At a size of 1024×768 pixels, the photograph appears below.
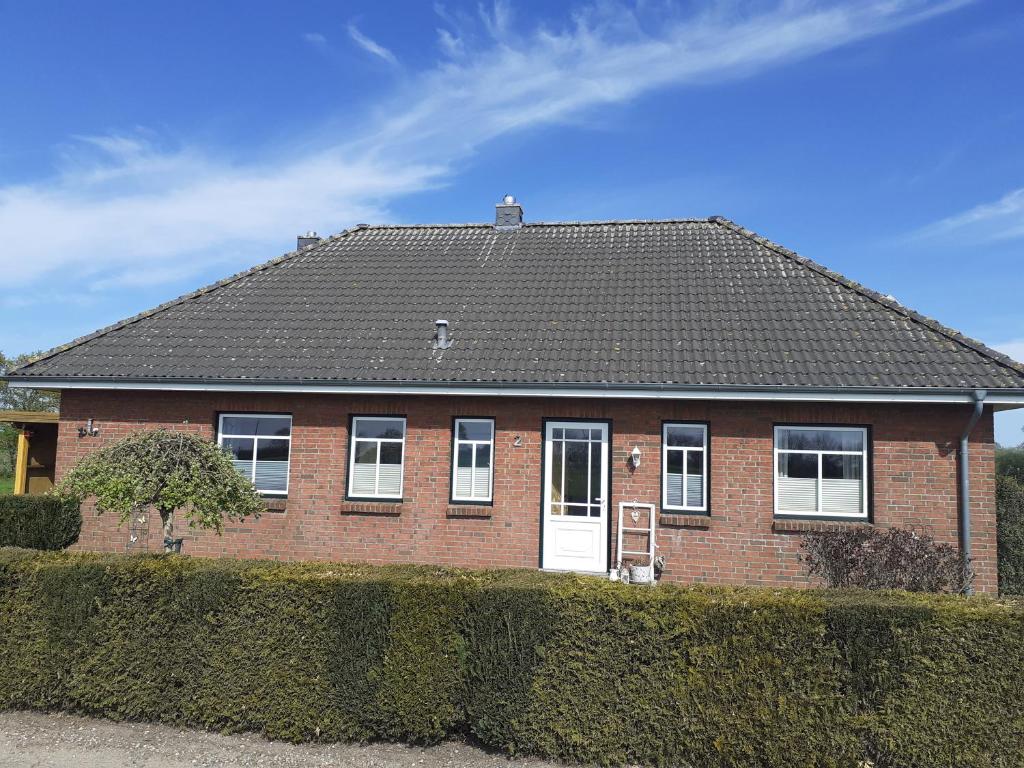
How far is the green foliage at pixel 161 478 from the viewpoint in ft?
24.4

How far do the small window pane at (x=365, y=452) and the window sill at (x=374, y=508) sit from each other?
2.18 ft

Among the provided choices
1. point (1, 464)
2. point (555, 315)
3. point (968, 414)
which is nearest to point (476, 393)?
point (555, 315)

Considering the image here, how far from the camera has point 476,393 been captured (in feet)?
34.2

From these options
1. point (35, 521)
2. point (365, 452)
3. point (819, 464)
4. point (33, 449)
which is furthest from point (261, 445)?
point (33, 449)

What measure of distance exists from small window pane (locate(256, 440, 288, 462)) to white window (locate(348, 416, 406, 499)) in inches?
42.8

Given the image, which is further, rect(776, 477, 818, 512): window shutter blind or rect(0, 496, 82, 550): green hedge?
rect(776, 477, 818, 512): window shutter blind

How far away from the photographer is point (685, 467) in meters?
10.3

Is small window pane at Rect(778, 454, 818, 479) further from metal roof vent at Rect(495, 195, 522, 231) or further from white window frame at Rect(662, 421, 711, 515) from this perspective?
metal roof vent at Rect(495, 195, 522, 231)

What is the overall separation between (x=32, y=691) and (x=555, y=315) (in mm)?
8638

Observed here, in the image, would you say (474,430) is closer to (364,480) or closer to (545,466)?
(545,466)

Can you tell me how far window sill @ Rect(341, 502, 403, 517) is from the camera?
420 inches

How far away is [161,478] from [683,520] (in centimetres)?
677

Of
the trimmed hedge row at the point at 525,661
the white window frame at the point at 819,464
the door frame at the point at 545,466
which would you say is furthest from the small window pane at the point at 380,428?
the white window frame at the point at 819,464

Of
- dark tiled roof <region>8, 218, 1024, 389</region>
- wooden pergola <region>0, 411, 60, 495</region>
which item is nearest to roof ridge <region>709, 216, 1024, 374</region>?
dark tiled roof <region>8, 218, 1024, 389</region>
